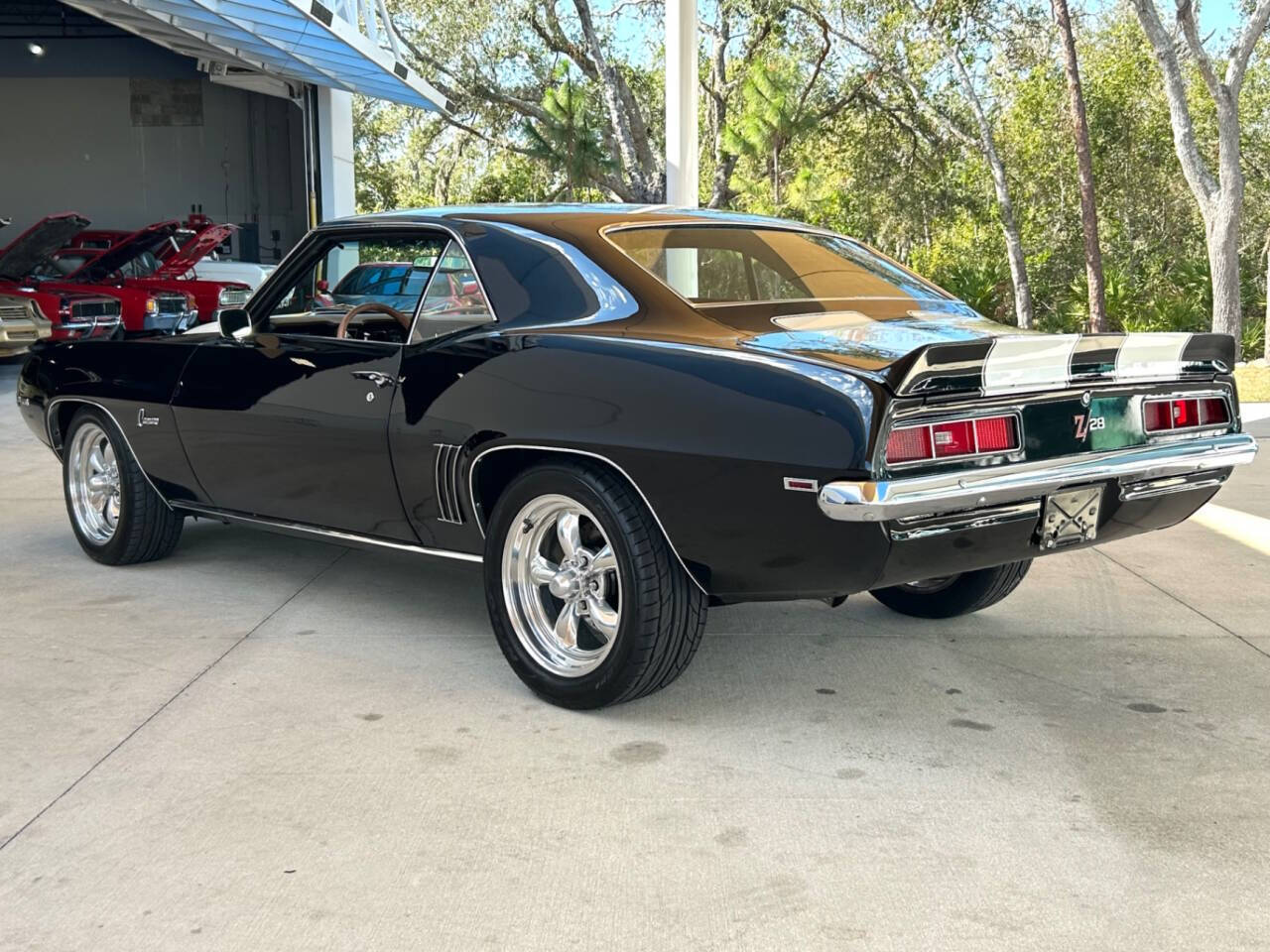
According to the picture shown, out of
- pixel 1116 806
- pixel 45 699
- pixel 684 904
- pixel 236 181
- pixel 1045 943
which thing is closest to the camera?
pixel 1045 943

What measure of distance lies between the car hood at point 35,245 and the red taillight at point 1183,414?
48.4 ft

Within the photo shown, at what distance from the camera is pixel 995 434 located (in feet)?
11.3

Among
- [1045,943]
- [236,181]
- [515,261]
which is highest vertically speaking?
[236,181]

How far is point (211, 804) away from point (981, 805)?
184 centimetres

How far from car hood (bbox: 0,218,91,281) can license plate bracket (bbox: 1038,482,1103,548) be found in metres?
14.8

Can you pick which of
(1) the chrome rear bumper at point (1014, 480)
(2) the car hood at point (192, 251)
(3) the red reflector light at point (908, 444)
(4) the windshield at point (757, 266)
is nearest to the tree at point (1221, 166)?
(2) the car hood at point (192, 251)

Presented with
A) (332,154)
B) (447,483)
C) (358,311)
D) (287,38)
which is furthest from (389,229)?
(332,154)

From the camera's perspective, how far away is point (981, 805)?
3219 millimetres

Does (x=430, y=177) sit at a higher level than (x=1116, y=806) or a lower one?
higher

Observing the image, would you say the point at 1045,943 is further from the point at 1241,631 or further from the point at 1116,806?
the point at 1241,631

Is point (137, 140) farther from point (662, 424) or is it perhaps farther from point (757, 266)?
point (662, 424)

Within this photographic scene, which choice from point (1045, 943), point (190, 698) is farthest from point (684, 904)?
point (190, 698)

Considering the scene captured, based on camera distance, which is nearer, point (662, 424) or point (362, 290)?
point (662, 424)

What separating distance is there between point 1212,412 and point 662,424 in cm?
173
